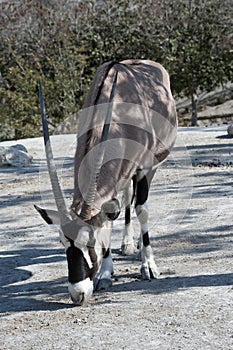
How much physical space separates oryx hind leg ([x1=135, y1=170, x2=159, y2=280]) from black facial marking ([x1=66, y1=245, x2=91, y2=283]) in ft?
2.95

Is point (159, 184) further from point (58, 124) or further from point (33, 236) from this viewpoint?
point (58, 124)

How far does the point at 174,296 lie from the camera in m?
4.68

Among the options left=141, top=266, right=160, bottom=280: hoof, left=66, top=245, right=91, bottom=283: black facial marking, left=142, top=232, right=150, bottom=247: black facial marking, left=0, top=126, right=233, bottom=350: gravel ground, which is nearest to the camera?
left=0, top=126, right=233, bottom=350: gravel ground

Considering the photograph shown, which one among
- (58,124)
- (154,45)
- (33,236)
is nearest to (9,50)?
(58,124)

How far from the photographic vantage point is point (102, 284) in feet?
16.6

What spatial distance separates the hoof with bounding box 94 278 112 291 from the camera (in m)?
5.03

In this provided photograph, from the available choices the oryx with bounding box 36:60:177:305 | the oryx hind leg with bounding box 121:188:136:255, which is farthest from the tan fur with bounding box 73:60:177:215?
the oryx hind leg with bounding box 121:188:136:255

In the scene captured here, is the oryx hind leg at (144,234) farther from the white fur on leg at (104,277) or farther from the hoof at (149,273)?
the white fur on leg at (104,277)

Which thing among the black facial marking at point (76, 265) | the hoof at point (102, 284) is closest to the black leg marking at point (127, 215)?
the hoof at point (102, 284)

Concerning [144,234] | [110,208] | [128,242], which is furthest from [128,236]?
[110,208]

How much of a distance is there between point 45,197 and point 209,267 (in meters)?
3.58

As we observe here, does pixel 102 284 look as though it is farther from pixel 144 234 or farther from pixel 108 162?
pixel 108 162

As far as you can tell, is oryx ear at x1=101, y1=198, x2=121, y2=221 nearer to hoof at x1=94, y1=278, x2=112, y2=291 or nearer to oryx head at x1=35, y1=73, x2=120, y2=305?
oryx head at x1=35, y1=73, x2=120, y2=305

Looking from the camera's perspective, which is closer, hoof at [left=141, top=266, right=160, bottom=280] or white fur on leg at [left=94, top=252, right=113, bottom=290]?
white fur on leg at [left=94, top=252, right=113, bottom=290]
